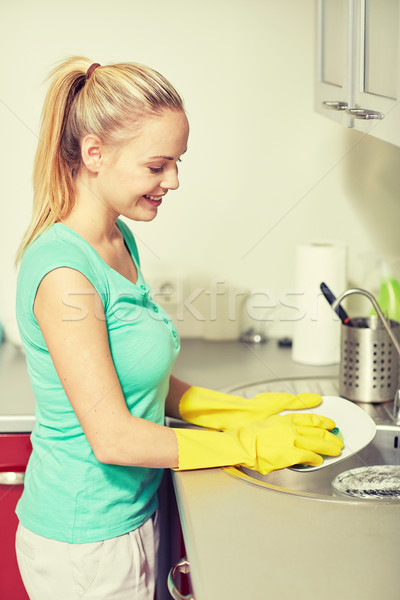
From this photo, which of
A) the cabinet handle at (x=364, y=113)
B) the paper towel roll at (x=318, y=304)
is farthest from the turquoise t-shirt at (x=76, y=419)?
the paper towel roll at (x=318, y=304)

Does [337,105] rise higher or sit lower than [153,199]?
higher

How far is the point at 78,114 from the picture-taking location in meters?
1.06

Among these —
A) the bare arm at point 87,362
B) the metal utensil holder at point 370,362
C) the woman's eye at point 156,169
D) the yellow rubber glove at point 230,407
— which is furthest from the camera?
the metal utensil holder at point 370,362

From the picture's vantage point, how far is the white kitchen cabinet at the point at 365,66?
3.33ft

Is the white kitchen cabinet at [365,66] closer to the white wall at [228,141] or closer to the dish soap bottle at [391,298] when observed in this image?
the white wall at [228,141]

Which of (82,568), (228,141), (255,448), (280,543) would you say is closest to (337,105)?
(228,141)

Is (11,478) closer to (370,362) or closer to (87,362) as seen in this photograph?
(87,362)

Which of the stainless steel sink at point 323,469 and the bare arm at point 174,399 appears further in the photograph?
the bare arm at point 174,399

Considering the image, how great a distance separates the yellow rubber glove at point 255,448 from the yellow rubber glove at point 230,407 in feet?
0.37

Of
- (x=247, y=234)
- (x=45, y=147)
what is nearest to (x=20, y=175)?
(x=247, y=234)

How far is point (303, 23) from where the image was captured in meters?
1.69

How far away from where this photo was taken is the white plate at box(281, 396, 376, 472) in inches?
45.9

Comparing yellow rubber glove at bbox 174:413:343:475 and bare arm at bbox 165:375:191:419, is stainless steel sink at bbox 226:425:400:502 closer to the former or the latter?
yellow rubber glove at bbox 174:413:343:475

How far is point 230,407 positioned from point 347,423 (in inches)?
8.2
